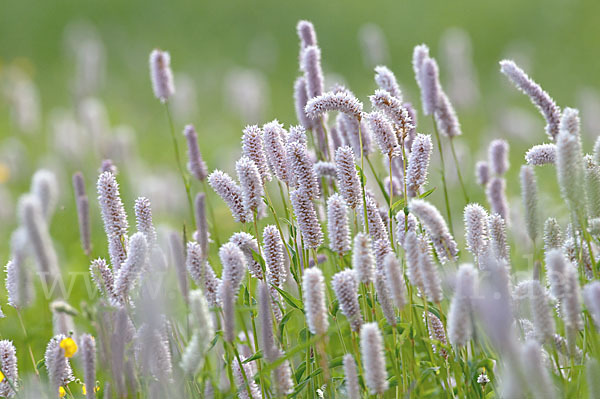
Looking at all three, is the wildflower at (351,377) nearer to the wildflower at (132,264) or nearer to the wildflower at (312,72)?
the wildflower at (132,264)

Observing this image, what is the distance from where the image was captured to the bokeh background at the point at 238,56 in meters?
9.07

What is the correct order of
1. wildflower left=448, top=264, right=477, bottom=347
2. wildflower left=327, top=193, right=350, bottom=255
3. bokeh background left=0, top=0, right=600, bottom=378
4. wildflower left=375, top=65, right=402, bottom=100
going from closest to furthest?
wildflower left=448, top=264, right=477, bottom=347
wildflower left=327, top=193, right=350, bottom=255
wildflower left=375, top=65, right=402, bottom=100
bokeh background left=0, top=0, right=600, bottom=378

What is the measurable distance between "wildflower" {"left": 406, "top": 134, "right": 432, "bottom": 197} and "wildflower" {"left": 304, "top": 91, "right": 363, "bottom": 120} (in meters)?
0.19

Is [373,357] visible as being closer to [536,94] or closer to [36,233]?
[36,233]

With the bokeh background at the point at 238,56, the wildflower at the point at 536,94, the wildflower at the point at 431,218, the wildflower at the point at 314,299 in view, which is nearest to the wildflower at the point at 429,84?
the wildflower at the point at 536,94

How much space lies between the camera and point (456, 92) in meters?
7.48

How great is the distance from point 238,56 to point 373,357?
12843 millimetres

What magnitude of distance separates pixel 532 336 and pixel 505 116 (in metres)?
5.34

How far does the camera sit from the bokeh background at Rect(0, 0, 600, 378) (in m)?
9.07

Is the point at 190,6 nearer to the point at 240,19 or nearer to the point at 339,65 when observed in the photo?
the point at 240,19

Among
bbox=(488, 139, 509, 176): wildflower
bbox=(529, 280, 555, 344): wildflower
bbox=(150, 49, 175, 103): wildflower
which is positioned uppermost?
bbox=(150, 49, 175, 103): wildflower

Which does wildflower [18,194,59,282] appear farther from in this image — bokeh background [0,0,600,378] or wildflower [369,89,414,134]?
bokeh background [0,0,600,378]

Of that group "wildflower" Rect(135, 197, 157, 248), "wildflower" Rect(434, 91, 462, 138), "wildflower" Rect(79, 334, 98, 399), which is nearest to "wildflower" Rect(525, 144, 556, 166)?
"wildflower" Rect(434, 91, 462, 138)

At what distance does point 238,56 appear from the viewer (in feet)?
46.2
